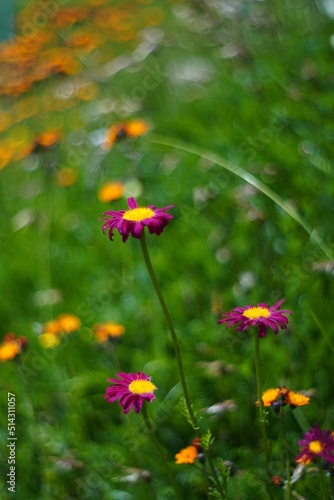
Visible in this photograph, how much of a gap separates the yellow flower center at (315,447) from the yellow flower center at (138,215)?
0.27m

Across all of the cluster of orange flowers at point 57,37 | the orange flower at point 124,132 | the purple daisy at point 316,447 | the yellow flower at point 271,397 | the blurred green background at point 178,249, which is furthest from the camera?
the cluster of orange flowers at point 57,37

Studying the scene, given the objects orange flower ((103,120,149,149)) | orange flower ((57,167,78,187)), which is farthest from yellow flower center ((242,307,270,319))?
orange flower ((57,167,78,187))

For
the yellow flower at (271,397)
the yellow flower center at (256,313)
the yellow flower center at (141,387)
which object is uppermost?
the yellow flower center at (256,313)

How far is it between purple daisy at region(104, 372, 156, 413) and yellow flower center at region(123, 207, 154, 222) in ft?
0.53

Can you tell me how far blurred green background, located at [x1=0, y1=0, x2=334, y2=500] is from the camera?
3.50 feet

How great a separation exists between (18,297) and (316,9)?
1072mm

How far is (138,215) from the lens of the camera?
0.67m

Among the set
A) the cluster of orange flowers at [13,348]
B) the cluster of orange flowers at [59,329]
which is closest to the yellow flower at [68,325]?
the cluster of orange flowers at [59,329]

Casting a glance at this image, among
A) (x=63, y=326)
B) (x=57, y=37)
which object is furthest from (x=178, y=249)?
(x=57, y=37)

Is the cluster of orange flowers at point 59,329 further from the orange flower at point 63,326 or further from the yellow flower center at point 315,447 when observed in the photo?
the yellow flower center at point 315,447

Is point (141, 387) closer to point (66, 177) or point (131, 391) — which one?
point (131, 391)

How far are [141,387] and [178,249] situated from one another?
34.6 inches

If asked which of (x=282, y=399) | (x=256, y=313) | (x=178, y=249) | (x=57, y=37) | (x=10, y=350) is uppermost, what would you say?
(x=256, y=313)

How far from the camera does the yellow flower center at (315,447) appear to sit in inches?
24.4
